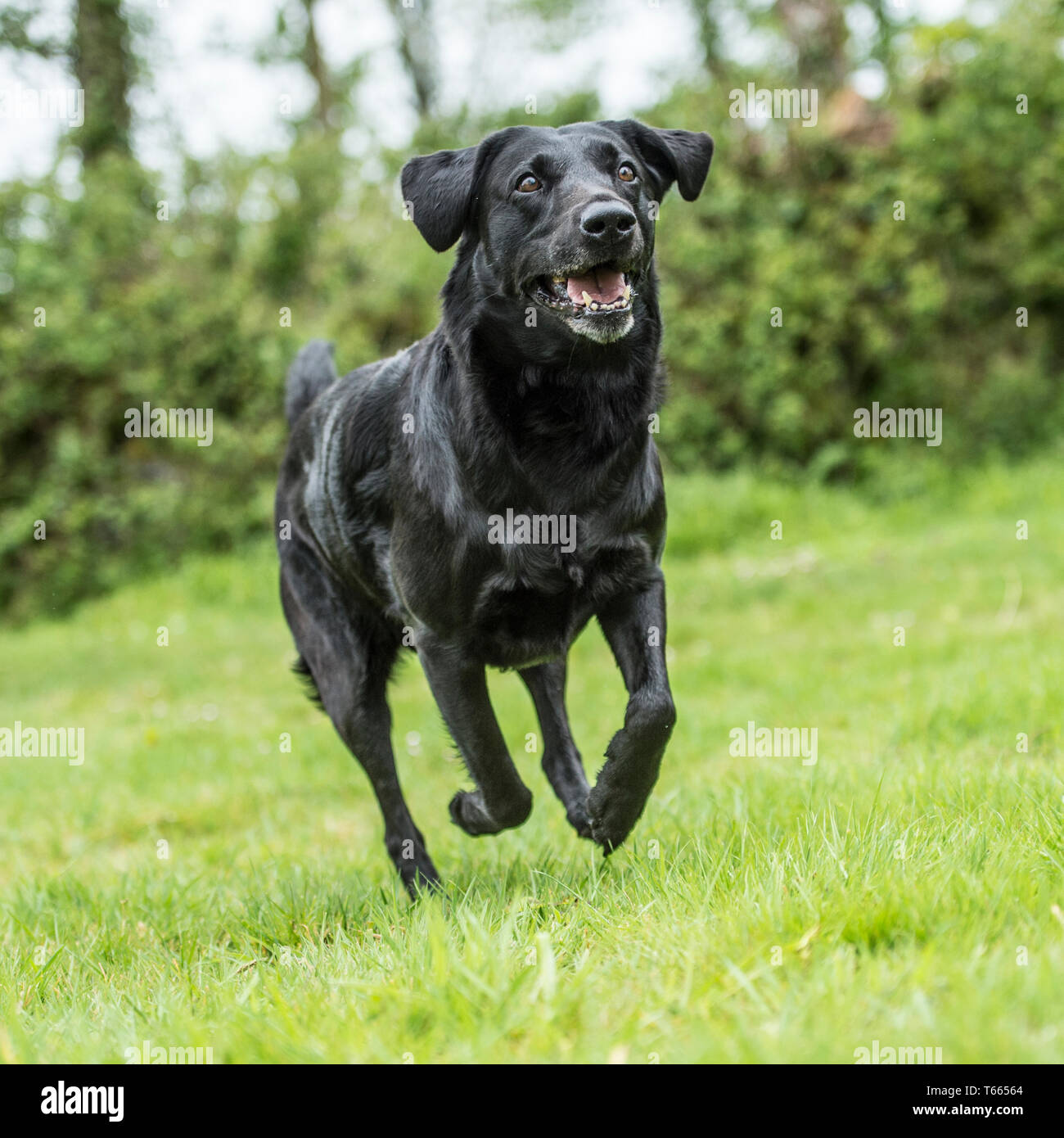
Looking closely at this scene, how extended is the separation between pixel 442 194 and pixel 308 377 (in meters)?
1.44

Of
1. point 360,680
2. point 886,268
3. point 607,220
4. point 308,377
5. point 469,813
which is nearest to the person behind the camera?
point 607,220

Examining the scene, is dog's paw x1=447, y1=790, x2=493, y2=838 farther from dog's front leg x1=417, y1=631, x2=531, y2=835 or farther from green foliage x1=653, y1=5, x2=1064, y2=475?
green foliage x1=653, y1=5, x2=1064, y2=475

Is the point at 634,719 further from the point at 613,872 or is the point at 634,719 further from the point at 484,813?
the point at 484,813

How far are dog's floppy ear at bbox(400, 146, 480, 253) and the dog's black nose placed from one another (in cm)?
48

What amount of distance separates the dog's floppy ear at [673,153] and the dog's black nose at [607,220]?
0.58 metres

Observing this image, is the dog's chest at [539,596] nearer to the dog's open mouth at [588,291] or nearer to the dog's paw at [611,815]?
the dog's paw at [611,815]

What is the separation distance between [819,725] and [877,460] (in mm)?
6084

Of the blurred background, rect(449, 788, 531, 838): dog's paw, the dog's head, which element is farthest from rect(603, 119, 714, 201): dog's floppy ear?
the blurred background

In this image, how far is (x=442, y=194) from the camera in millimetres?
3180

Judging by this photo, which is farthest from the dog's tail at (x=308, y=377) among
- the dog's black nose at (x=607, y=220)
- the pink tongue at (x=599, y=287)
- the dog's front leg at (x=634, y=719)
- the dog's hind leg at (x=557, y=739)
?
the dog's front leg at (x=634, y=719)

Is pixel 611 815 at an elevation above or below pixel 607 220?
below

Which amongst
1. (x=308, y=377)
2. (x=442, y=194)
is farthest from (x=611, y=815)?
(x=308, y=377)

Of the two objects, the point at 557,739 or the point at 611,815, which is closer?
the point at 611,815
